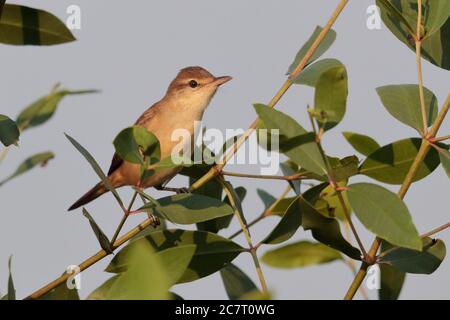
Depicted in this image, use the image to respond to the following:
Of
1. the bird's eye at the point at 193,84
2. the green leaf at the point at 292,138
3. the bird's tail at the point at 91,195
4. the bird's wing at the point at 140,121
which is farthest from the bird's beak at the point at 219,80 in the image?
the green leaf at the point at 292,138

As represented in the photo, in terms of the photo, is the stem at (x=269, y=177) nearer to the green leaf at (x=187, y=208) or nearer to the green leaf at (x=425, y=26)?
the green leaf at (x=187, y=208)

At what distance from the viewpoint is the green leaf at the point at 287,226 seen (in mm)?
2555

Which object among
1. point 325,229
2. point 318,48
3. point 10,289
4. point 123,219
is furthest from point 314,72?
point 10,289

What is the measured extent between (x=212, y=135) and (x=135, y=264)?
2.22m

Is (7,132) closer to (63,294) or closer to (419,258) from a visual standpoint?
(63,294)

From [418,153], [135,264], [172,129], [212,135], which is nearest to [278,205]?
[212,135]

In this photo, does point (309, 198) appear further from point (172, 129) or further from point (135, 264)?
point (172, 129)

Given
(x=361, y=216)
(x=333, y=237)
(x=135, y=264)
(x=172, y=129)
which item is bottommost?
(x=172, y=129)

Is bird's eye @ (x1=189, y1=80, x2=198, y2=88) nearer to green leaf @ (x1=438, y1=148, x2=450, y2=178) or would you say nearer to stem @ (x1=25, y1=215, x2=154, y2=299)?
stem @ (x1=25, y1=215, x2=154, y2=299)

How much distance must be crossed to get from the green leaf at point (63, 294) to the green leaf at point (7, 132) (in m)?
0.50

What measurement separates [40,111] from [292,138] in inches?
57.5

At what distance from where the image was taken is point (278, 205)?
3125 mm

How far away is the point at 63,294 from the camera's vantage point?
2.32 meters

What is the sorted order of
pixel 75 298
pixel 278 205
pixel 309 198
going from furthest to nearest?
1. pixel 278 205
2. pixel 309 198
3. pixel 75 298
